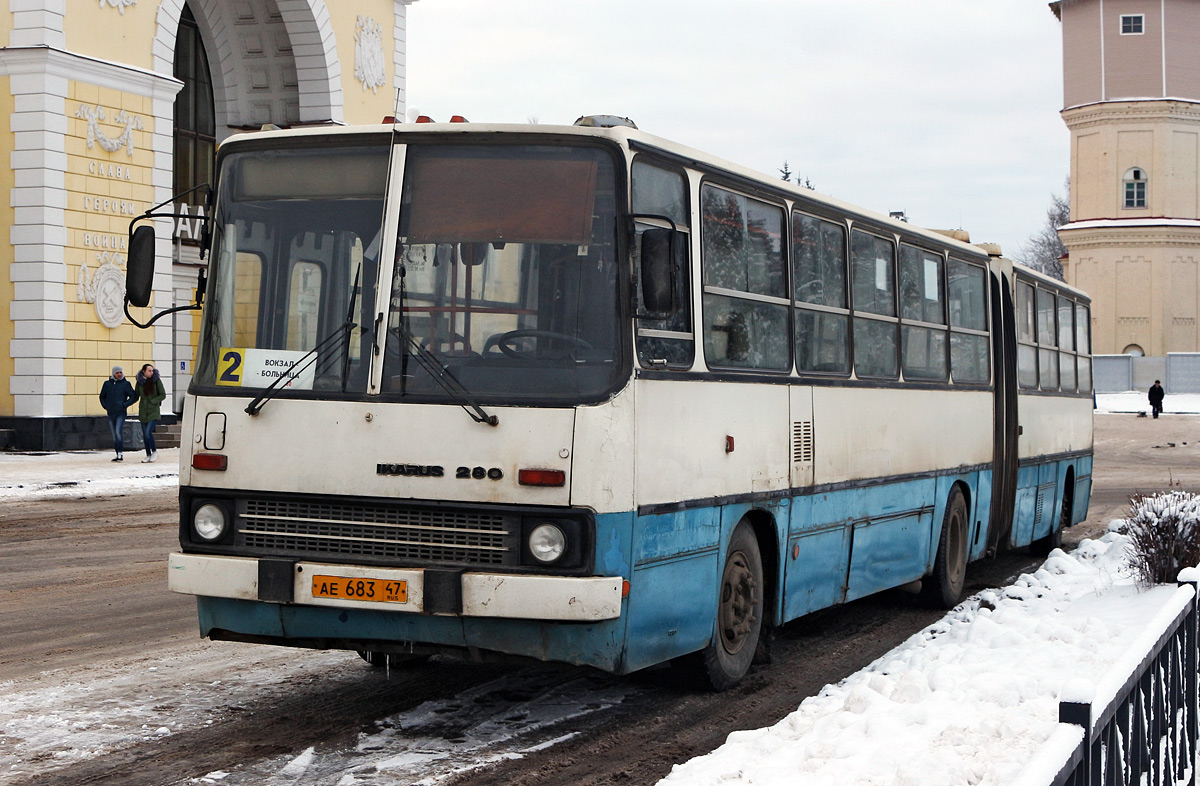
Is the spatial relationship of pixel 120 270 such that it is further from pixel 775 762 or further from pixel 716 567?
pixel 775 762

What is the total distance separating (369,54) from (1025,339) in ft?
92.0

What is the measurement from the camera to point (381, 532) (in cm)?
673

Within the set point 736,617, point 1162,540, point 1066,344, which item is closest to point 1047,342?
point 1066,344

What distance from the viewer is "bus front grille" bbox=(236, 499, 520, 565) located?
261 inches

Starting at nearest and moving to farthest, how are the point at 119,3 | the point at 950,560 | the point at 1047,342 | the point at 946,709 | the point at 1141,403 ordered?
the point at 946,709 < the point at 950,560 < the point at 1047,342 < the point at 119,3 < the point at 1141,403

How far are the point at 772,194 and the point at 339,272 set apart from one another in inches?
111

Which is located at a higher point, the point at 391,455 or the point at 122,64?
the point at 122,64

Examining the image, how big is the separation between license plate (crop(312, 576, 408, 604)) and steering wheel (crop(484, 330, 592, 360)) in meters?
1.12

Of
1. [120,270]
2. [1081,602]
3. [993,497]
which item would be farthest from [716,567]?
[120,270]

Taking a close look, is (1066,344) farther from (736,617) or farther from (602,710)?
(602,710)

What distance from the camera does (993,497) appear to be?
13.5 meters

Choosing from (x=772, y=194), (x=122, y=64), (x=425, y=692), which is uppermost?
(x=122, y=64)

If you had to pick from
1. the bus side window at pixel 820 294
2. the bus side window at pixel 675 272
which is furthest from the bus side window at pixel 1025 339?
the bus side window at pixel 675 272

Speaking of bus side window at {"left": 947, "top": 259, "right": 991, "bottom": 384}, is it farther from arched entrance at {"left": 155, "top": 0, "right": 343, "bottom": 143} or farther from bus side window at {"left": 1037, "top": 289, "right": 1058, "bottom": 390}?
arched entrance at {"left": 155, "top": 0, "right": 343, "bottom": 143}
